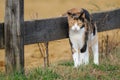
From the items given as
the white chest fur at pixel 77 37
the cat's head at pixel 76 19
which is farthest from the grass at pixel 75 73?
the cat's head at pixel 76 19

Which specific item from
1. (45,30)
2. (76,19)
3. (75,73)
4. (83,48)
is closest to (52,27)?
(45,30)

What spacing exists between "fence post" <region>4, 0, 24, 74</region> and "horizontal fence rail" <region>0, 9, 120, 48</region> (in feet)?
0.48

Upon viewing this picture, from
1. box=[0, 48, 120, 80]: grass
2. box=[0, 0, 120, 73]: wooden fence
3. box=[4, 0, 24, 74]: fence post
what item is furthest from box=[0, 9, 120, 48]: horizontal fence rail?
box=[0, 48, 120, 80]: grass

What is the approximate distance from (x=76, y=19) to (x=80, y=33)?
261 mm

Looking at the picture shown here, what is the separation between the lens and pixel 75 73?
29.7 feet

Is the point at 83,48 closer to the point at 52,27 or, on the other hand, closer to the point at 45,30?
the point at 52,27

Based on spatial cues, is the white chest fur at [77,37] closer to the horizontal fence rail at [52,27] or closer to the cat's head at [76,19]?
the cat's head at [76,19]

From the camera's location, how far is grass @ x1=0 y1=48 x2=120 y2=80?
8562 mm

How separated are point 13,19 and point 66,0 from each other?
13.7 meters

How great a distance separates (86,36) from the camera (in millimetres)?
9781

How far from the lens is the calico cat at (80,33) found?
378 inches

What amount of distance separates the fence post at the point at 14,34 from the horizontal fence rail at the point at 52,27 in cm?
15

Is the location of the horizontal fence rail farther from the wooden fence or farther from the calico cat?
the calico cat

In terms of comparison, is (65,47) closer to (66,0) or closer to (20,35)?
(20,35)
